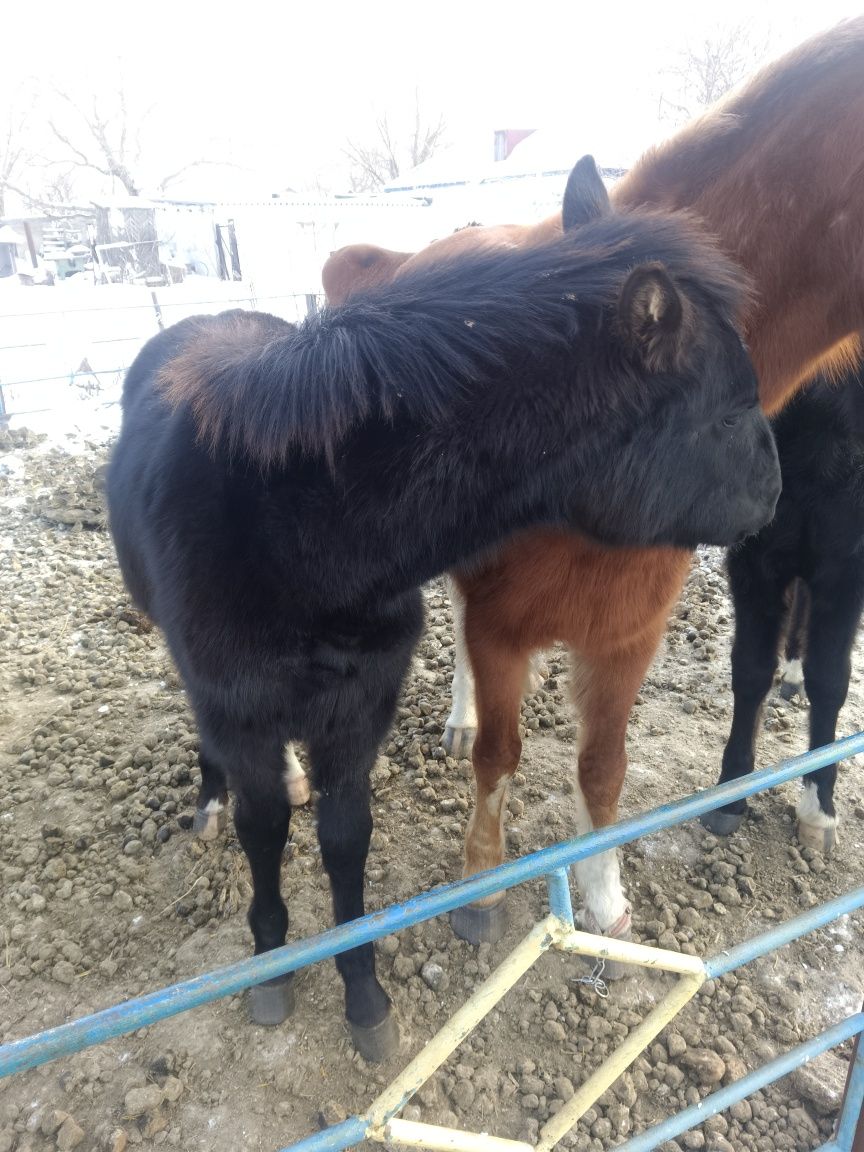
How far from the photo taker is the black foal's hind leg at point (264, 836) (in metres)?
1.84

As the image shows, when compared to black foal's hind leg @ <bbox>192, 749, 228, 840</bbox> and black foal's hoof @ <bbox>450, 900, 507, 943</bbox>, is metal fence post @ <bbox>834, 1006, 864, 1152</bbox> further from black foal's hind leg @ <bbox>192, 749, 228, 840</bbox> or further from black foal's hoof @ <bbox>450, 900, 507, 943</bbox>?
black foal's hind leg @ <bbox>192, 749, 228, 840</bbox>

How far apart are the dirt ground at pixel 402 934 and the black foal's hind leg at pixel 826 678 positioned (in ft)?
0.38

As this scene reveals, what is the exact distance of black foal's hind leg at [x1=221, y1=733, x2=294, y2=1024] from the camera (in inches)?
72.4

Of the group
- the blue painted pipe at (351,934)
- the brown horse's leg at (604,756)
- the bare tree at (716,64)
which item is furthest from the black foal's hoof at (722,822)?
the bare tree at (716,64)

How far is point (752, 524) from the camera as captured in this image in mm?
1667

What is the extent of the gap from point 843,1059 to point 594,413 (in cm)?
187

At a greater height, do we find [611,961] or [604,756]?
[604,756]

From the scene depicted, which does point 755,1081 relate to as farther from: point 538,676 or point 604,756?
point 538,676

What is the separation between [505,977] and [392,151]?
150ft

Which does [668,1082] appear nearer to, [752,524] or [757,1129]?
[757,1129]

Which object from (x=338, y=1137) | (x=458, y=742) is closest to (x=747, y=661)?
(x=458, y=742)

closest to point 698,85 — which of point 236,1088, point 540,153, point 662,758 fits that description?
point 540,153

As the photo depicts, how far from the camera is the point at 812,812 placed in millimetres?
2666

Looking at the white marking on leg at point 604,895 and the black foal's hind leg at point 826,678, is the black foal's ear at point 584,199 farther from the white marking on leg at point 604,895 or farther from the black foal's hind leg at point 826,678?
the white marking on leg at point 604,895
